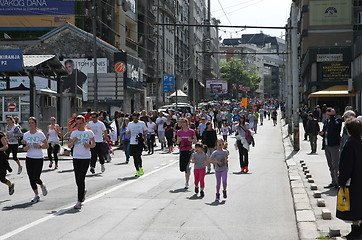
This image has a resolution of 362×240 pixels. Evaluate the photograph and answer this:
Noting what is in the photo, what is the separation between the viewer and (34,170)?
1226 centimetres

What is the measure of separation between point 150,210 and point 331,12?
69.5m

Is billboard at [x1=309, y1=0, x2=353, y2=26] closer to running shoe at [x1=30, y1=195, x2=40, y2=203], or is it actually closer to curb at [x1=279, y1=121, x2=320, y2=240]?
curb at [x1=279, y1=121, x2=320, y2=240]

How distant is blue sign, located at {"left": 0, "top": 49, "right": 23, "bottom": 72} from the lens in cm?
2778

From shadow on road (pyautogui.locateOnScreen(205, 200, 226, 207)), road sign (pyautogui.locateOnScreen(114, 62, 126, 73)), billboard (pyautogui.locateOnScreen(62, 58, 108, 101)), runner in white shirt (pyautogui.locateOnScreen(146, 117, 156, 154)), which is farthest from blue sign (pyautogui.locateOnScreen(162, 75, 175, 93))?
shadow on road (pyautogui.locateOnScreen(205, 200, 226, 207))

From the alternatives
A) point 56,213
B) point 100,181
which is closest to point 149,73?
point 100,181

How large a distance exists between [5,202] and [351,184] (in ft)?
23.0

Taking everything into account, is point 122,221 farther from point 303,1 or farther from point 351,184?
point 303,1

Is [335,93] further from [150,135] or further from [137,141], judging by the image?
[137,141]

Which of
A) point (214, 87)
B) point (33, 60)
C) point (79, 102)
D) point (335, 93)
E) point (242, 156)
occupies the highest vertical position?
point (214, 87)

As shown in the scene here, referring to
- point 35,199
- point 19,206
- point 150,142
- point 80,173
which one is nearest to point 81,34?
point 150,142

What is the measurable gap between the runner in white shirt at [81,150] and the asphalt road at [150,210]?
1.78 ft

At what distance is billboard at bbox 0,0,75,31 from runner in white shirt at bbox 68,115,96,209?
40.9 metres

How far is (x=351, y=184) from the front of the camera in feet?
25.6

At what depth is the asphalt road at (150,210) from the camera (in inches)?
353
